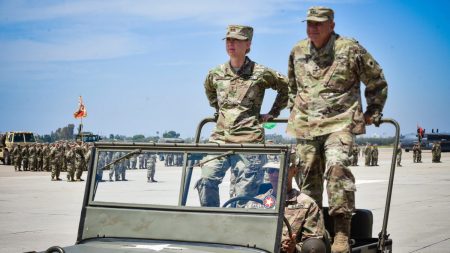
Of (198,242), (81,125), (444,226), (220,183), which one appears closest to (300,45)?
(220,183)

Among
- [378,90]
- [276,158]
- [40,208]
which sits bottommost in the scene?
[40,208]

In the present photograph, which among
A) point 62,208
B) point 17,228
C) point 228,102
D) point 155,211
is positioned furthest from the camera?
point 62,208

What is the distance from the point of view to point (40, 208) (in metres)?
18.5

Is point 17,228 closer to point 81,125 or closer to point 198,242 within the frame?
point 198,242

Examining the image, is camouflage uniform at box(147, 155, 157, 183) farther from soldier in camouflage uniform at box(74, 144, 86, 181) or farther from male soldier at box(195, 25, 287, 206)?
soldier in camouflage uniform at box(74, 144, 86, 181)

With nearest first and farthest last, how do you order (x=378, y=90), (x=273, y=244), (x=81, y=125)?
(x=273, y=244)
(x=378, y=90)
(x=81, y=125)

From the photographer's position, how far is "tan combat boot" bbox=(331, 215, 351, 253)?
19.2 ft

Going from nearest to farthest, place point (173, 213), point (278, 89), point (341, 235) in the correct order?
point (173, 213), point (341, 235), point (278, 89)

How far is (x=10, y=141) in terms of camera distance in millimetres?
57406

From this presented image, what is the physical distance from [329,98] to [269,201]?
5.46ft

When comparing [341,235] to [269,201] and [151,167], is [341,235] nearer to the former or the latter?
[269,201]

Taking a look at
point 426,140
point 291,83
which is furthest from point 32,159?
point 426,140

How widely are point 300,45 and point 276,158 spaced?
6.01ft

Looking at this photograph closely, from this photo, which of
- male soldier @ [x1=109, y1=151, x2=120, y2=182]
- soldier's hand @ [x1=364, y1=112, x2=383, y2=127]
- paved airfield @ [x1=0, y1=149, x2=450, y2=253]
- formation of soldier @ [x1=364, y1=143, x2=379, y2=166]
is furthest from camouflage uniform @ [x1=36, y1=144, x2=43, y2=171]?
male soldier @ [x1=109, y1=151, x2=120, y2=182]
